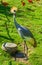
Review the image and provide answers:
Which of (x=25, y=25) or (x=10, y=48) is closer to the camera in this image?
(x=10, y=48)

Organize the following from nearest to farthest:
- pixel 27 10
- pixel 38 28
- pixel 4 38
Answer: pixel 4 38, pixel 38 28, pixel 27 10

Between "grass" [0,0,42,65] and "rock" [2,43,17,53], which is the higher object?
"rock" [2,43,17,53]

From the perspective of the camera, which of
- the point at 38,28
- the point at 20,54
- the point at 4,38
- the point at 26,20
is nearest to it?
the point at 20,54

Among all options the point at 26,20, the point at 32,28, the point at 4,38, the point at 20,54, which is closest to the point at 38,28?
the point at 32,28

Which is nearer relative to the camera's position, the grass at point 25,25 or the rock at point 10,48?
the grass at point 25,25

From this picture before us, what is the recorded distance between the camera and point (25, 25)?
9.34 meters

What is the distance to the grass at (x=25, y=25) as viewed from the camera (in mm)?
6762

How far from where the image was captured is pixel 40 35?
8.43m

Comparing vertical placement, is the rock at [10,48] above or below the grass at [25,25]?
above

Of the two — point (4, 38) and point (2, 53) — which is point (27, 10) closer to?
point (4, 38)

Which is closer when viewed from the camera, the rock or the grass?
the grass

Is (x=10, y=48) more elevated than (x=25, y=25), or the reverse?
(x=10, y=48)

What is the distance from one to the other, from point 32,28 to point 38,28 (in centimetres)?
22

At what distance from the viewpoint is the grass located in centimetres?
676
